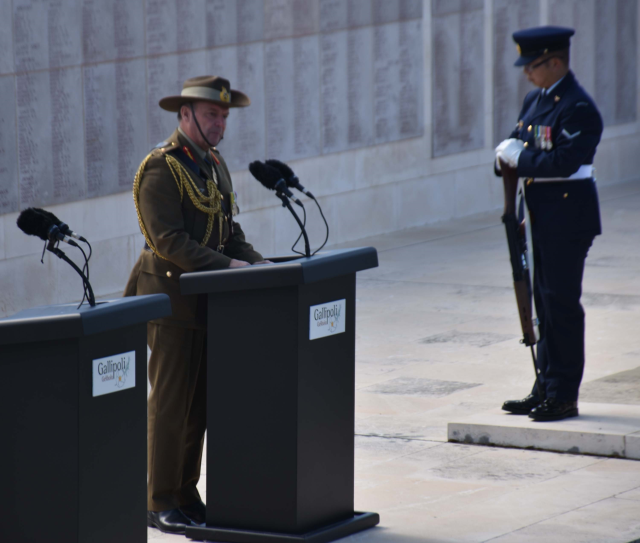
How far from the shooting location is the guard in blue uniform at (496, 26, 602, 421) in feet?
21.2

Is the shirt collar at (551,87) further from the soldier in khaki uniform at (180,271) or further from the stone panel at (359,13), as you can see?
the stone panel at (359,13)

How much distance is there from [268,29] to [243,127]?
98cm

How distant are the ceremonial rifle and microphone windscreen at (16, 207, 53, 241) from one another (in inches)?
118

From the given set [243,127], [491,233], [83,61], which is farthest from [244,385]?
[491,233]

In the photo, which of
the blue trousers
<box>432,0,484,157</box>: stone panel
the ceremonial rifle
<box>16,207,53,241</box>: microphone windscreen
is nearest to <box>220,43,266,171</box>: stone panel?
<box>432,0,484,157</box>: stone panel

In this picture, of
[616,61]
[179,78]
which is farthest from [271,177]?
[616,61]

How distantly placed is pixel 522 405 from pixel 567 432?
1.51 feet

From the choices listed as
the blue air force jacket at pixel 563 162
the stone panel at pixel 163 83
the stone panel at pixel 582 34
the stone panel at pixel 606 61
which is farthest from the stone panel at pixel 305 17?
the blue air force jacket at pixel 563 162

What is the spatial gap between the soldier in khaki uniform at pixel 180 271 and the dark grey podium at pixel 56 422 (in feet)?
3.58

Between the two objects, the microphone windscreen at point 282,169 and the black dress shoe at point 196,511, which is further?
the black dress shoe at point 196,511

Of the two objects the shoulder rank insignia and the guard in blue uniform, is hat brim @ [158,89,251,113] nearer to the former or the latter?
the shoulder rank insignia

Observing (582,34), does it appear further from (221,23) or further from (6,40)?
(6,40)

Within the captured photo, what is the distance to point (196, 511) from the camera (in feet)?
17.3

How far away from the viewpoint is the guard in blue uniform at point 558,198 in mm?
6449
